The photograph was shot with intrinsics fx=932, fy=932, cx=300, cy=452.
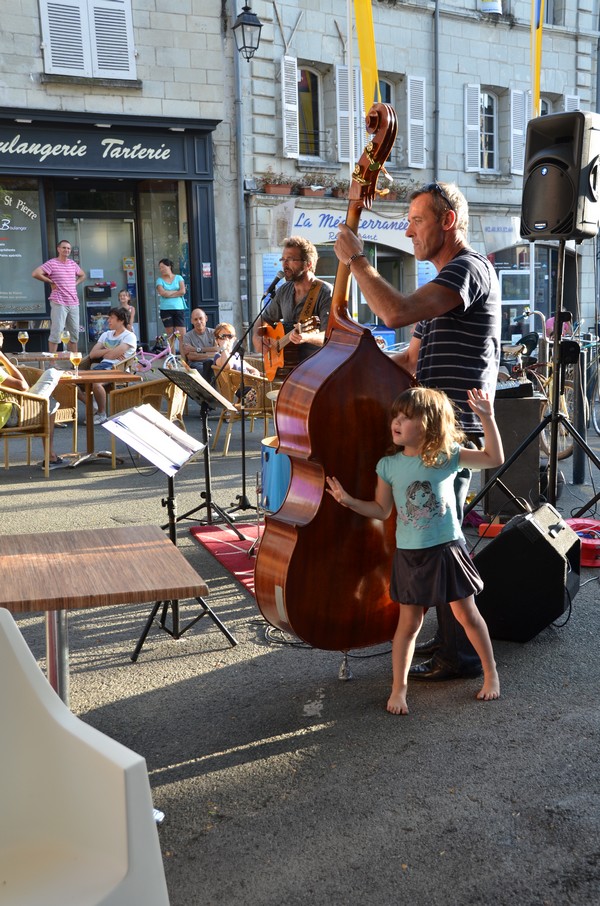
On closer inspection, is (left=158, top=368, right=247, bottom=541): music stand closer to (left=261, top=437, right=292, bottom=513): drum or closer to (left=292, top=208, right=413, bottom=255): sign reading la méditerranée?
(left=261, top=437, right=292, bottom=513): drum

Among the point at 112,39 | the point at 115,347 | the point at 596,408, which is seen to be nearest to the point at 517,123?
the point at 112,39

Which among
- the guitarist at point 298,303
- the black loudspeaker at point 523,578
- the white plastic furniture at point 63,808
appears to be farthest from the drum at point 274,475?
the white plastic furniture at point 63,808

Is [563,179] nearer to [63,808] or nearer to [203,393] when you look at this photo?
[203,393]

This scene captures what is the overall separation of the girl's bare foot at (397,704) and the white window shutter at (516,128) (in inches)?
683

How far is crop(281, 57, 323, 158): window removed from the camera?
1598 centimetres

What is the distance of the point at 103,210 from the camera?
50.7 ft

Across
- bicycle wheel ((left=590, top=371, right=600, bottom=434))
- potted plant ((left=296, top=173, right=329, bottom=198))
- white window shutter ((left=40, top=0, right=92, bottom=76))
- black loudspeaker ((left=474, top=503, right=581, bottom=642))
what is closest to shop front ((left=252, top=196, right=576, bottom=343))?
potted plant ((left=296, top=173, right=329, bottom=198))

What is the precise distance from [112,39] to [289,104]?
125 inches

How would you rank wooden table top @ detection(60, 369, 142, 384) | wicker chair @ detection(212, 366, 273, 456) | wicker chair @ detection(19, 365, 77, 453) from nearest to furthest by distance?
wooden table top @ detection(60, 369, 142, 384), wicker chair @ detection(19, 365, 77, 453), wicker chair @ detection(212, 366, 273, 456)

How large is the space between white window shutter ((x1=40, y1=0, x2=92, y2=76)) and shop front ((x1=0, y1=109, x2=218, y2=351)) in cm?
77

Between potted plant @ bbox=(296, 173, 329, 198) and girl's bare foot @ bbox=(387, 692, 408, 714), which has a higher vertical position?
potted plant @ bbox=(296, 173, 329, 198)

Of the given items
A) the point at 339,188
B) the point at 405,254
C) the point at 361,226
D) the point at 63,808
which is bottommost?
the point at 63,808

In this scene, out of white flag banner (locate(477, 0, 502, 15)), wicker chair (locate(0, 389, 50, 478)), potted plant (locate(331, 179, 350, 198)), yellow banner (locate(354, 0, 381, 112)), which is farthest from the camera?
white flag banner (locate(477, 0, 502, 15))

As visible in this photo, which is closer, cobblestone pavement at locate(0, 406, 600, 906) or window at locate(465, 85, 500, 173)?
cobblestone pavement at locate(0, 406, 600, 906)
